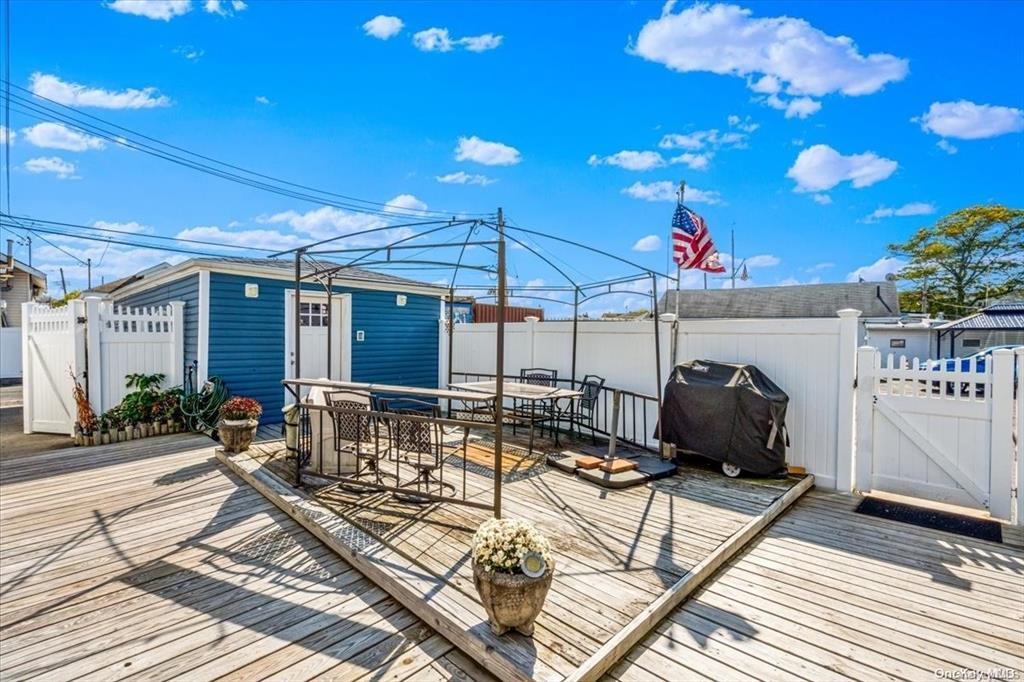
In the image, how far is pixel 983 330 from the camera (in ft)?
41.2

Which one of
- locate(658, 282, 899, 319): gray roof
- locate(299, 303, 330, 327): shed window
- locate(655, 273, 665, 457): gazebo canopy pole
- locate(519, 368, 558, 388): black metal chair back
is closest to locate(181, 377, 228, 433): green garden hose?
locate(299, 303, 330, 327): shed window

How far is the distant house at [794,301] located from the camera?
19.0 m

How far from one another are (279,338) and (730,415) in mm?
6623

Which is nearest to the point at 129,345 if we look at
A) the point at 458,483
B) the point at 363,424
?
the point at 363,424

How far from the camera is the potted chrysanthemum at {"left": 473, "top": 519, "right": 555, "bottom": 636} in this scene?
1.93 m

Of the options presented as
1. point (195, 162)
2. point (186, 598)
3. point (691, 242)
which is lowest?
point (186, 598)

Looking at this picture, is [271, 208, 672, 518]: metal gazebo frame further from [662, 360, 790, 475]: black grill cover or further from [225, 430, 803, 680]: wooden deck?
[225, 430, 803, 680]: wooden deck

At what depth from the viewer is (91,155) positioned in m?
12.2

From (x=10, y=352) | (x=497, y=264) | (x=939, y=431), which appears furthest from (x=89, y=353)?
(x=10, y=352)

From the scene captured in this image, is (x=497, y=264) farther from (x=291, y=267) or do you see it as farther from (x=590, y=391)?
(x=291, y=267)

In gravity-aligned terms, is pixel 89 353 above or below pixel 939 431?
above

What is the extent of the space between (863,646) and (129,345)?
862 centimetres

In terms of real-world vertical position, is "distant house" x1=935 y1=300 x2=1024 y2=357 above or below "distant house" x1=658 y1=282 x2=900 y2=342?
below

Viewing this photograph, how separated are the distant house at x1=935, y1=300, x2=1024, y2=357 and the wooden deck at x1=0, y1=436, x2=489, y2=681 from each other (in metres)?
15.7
